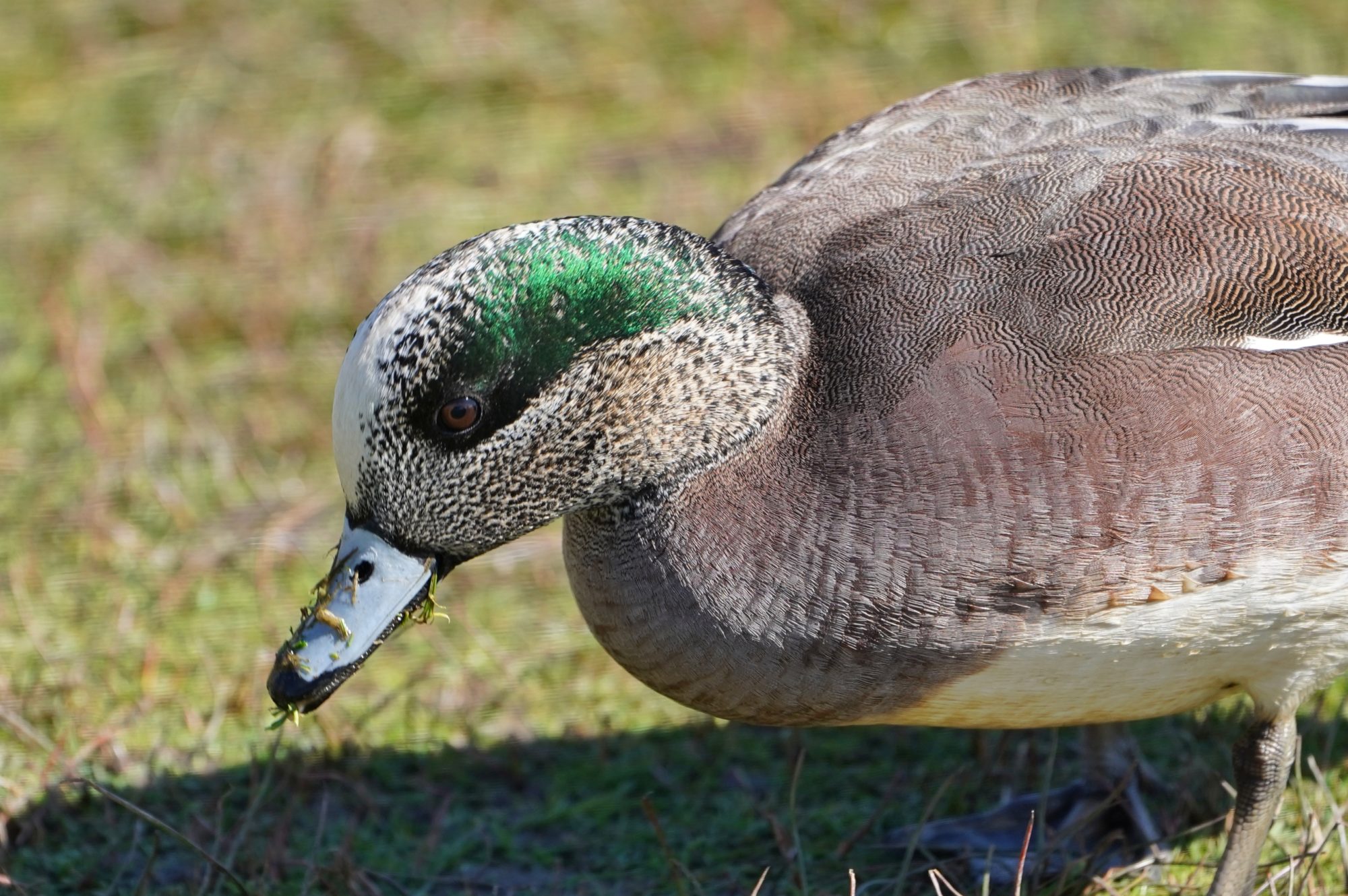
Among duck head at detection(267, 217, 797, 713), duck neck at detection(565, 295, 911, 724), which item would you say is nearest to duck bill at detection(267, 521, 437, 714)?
duck head at detection(267, 217, 797, 713)

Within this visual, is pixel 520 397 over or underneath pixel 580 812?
over

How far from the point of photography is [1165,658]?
7.70 ft

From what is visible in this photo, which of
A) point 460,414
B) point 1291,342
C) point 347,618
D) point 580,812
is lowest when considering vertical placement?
point 580,812

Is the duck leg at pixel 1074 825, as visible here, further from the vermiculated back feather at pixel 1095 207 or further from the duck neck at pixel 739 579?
the vermiculated back feather at pixel 1095 207

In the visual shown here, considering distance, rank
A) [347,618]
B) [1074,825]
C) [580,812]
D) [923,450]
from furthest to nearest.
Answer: [580,812] → [1074,825] → [347,618] → [923,450]

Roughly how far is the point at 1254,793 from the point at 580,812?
1175 mm

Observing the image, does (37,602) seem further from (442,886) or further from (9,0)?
(9,0)

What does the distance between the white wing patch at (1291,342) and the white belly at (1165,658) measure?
12.0 inches

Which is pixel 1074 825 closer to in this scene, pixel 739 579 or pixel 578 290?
pixel 739 579

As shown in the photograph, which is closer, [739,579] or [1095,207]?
[739,579]

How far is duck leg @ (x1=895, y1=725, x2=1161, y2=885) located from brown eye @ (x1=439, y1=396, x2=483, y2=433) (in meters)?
0.96

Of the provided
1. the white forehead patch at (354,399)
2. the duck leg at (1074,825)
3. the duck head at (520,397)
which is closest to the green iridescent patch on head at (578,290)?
the duck head at (520,397)

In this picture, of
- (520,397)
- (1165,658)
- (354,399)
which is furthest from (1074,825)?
(354,399)

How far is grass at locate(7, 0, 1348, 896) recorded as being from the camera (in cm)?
295
